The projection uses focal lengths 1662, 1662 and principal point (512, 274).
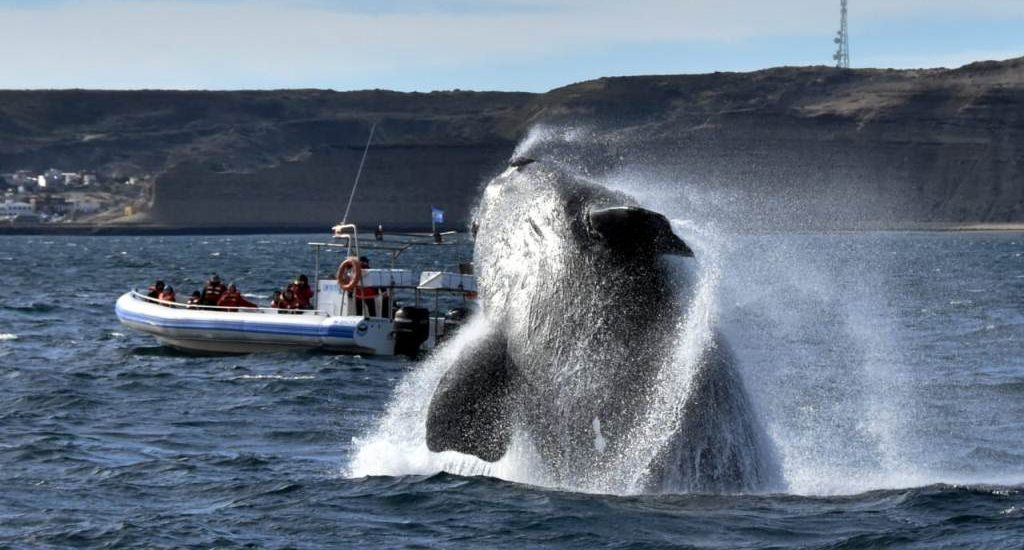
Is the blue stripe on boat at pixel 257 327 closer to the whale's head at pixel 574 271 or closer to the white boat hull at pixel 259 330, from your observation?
the white boat hull at pixel 259 330

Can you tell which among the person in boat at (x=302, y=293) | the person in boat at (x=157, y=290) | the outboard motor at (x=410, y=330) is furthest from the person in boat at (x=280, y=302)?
the person in boat at (x=157, y=290)

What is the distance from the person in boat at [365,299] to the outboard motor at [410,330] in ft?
3.45

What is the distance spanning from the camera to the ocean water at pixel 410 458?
14.0 metres

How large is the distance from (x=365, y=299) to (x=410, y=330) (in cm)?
168

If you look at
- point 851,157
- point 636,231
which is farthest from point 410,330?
point 851,157

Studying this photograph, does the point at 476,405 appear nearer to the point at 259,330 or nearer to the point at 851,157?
the point at 259,330

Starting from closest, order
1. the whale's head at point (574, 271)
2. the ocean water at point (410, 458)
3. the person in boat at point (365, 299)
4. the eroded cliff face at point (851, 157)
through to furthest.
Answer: the whale's head at point (574, 271), the ocean water at point (410, 458), the person in boat at point (365, 299), the eroded cliff face at point (851, 157)

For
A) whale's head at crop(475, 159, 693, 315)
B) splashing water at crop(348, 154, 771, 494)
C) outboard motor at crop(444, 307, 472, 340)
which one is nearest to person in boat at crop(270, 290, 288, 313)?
outboard motor at crop(444, 307, 472, 340)

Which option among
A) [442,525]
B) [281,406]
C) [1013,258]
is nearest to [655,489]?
[442,525]

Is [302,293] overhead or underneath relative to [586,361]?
underneath

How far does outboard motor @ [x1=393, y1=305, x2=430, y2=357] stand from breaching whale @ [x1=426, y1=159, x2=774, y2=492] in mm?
18100

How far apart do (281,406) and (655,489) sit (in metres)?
11.5

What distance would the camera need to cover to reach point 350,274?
3294cm

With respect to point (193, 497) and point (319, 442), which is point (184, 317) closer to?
point (319, 442)
